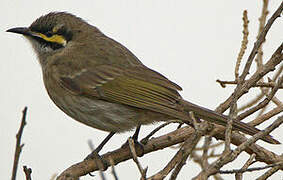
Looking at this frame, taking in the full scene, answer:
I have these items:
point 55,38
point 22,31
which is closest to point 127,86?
→ point 55,38

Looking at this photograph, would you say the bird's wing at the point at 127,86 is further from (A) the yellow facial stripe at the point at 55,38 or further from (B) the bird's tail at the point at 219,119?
(A) the yellow facial stripe at the point at 55,38

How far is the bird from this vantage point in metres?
4.85

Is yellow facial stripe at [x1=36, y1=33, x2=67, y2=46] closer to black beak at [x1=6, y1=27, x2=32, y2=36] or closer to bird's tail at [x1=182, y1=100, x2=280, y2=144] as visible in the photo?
black beak at [x1=6, y1=27, x2=32, y2=36]

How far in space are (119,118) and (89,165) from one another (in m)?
0.73

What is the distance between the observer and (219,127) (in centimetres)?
416

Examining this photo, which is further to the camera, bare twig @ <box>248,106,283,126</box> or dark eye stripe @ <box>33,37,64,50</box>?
dark eye stripe @ <box>33,37,64,50</box>

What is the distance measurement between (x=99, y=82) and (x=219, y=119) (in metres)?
1.67

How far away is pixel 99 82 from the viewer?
534 cm

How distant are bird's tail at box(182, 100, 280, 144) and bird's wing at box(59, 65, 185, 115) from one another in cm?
20

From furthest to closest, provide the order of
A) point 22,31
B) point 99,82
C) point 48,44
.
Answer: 1. point 48,44
2. point 22,31
3. point 99,82

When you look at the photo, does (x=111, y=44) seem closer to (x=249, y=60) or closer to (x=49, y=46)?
(x=49, y=46)

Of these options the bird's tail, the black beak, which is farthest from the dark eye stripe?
the bird's tail

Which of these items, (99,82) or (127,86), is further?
(99,82)

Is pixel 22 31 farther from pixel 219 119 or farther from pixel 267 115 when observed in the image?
pixel 267 115
